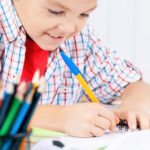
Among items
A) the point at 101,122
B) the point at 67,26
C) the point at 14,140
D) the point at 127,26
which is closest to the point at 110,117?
the point at 101,122

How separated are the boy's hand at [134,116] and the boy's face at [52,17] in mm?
202

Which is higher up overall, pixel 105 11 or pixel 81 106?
pixel 105 11

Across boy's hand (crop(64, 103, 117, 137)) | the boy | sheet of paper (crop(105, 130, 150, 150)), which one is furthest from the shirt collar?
sheet of paper (crop(105, 130, 150, 150))

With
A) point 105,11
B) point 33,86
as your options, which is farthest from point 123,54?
point 33,86

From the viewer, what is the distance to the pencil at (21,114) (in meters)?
0.24

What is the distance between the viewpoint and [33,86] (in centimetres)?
24

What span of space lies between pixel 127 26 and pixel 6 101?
39.3 inches

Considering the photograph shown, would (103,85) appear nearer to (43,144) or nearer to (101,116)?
(101,116)

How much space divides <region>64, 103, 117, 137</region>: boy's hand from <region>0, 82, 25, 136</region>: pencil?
27 centimetres

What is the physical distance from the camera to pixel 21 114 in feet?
0.78

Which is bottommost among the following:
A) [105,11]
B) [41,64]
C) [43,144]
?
[43,144]

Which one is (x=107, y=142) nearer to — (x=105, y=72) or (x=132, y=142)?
(x=132, y=142)

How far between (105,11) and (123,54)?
0.19 m

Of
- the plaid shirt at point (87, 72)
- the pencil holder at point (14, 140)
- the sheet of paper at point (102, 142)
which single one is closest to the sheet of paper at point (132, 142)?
the sheet of paper at point (102, 142)
